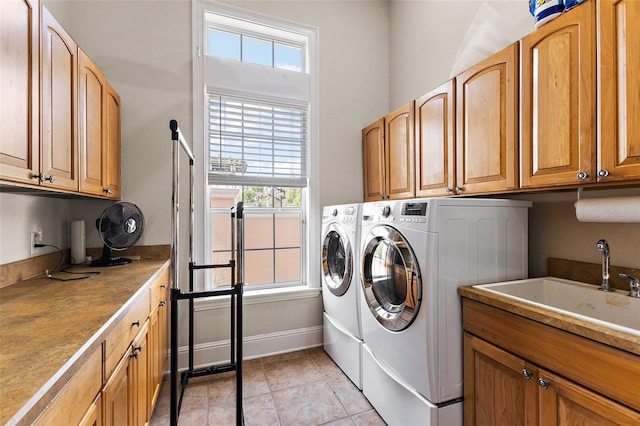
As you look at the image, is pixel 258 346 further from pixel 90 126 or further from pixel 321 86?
pixel 321 86

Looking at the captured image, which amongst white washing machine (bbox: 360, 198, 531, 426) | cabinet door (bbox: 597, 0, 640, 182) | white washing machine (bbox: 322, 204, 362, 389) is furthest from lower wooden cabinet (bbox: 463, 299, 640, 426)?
white washing machine (bbox: 322, 204, 362, 389)

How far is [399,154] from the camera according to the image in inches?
94.5

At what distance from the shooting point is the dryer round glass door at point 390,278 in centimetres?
155

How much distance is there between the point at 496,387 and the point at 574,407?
0.32m

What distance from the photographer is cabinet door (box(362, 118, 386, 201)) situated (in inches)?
104

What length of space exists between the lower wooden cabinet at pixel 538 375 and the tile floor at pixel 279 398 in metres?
0.72

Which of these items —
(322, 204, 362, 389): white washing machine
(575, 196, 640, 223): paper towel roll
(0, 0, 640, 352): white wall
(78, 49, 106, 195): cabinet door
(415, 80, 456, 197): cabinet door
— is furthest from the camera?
(322, 204, 362, 389): white washing machine

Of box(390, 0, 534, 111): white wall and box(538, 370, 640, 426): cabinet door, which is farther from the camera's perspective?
box(390, 0, 534, 111): white wall

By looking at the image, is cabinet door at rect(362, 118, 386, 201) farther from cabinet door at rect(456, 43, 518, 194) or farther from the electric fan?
the electric fan

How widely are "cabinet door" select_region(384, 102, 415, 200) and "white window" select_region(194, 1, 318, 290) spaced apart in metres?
0.70

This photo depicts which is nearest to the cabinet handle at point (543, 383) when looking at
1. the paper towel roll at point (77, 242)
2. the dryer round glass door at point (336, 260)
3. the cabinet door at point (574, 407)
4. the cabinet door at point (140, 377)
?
the cabinet door at point (574, 407)

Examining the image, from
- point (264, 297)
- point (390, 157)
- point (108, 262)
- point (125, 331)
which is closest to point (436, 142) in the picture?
point (390, 157)

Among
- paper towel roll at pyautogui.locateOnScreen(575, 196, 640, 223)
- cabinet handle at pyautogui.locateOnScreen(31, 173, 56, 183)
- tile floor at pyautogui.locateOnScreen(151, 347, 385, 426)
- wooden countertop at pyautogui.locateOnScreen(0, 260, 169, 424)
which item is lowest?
tile floor at pyautogui.locateOnScreen(151, 347, 385, 426)

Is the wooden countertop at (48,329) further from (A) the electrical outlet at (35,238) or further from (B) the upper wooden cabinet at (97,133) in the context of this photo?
(B) the upper wooden cabinet at (97,133)
